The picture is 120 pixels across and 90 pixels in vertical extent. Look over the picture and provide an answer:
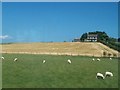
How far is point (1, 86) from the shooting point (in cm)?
1634

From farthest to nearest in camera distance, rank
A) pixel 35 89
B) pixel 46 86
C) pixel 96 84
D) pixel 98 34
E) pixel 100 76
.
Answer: pixel 98 34, pixel 100 76, pixel 96 84, pixel 46 86, pixel 35 89

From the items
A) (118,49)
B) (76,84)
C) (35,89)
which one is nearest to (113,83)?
(76,84)

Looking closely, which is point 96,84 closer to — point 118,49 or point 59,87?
point 59,87

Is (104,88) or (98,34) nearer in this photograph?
(104,88)

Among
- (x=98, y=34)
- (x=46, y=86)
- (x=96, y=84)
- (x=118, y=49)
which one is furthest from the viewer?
(x=98, y=34)

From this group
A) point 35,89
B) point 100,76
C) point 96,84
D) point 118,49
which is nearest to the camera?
point 35,89

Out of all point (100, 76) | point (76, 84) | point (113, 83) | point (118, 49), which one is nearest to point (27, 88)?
point (76, 84)

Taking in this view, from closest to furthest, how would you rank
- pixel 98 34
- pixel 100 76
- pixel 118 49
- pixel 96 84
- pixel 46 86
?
1. pixel 46 86
2. pixel 96 84
3. pixel 100 76
4. pixel 118 49
5. pixel 98 34

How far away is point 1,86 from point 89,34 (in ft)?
441

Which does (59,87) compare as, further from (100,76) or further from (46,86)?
(100,76)

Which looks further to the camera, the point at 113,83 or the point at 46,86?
the point at 113,83

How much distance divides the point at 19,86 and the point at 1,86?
96 cm

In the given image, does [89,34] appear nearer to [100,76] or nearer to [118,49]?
[118,49]

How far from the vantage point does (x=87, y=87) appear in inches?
672
